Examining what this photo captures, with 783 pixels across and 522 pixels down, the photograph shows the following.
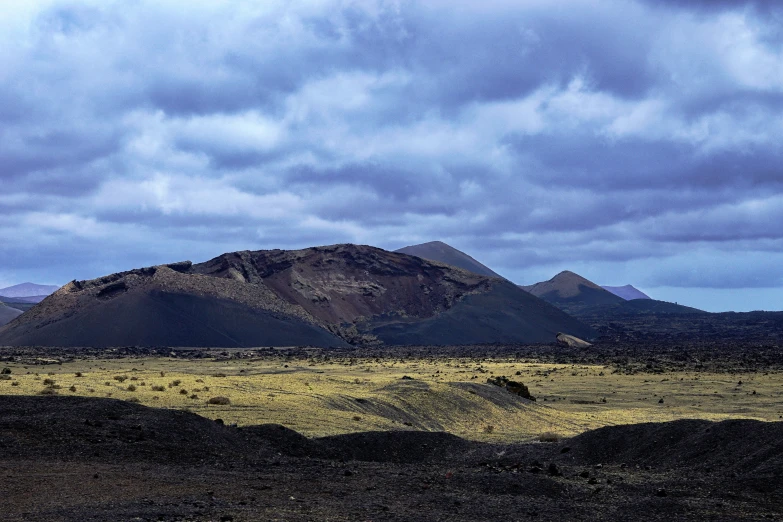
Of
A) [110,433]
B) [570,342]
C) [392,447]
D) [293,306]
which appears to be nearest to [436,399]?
[392,447]

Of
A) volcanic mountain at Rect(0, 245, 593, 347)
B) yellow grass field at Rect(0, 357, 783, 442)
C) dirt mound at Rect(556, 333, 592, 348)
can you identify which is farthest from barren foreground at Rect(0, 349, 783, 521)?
dirt mound at Rect(556, 333, 592, 348)

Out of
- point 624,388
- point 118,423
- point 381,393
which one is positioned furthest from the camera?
point 624,388

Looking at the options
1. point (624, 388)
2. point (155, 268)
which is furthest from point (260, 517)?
point (155, 268)

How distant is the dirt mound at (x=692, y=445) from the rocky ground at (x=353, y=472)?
0.05 m

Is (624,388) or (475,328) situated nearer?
(624,388)

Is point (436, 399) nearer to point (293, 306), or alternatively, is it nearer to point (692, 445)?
point (692, 445)

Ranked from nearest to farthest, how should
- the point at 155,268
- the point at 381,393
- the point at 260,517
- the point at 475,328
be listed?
the point at 260,517 → the point at 381,393 → the point at 155,268 → the point at 475,328

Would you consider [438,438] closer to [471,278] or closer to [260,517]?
[260,517]

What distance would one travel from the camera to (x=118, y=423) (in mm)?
21562

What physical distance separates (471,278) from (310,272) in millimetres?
33045

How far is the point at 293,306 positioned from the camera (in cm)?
13038

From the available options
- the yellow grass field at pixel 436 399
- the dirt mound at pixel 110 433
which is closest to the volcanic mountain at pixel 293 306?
the yellow grass field at pixel 436 399

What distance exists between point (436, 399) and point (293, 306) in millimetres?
93729

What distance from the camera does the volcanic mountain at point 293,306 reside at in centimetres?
11038
